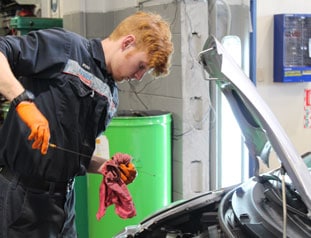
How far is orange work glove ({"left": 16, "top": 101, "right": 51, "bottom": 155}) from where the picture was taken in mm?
1571

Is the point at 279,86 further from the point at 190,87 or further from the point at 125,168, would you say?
the point at 125,168

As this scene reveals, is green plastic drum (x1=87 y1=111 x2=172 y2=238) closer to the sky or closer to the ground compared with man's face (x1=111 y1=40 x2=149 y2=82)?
closer to the ground

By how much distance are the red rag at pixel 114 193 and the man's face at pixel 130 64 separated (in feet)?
1.33

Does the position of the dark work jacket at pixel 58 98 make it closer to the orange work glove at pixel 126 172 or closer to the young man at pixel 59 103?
the young man at pixel 59 103

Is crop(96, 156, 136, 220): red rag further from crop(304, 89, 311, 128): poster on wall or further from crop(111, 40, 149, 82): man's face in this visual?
crop(304, 89, 311, 128): poster on wall

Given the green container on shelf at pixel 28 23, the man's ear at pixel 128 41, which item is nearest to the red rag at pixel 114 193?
the man's ear at pixel 128 41

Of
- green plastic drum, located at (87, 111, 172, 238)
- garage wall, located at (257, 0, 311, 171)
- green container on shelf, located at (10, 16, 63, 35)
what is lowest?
green plastic drum, located at (87, 111, 172, 238)

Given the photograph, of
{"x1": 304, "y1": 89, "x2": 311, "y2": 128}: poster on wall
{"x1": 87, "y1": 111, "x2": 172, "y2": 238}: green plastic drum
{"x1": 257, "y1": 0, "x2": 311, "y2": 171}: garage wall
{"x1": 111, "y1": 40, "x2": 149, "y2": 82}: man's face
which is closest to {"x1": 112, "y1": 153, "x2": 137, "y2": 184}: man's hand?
{"x1": 111, "y1": 40, "x2": 149, "y2": 82}: man's face

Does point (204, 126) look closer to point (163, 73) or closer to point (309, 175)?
point (163, 73)

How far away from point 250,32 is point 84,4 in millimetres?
1554

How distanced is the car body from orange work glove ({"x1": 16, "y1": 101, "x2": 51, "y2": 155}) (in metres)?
0.60

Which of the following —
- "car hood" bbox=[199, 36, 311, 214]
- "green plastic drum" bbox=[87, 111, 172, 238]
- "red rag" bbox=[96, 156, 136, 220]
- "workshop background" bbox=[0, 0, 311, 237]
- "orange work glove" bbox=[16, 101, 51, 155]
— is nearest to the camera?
"car hood" bbox=[199, 36, 311, 214]

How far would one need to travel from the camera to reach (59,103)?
1.95 m

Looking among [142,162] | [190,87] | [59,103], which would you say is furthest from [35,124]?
[190,87]
